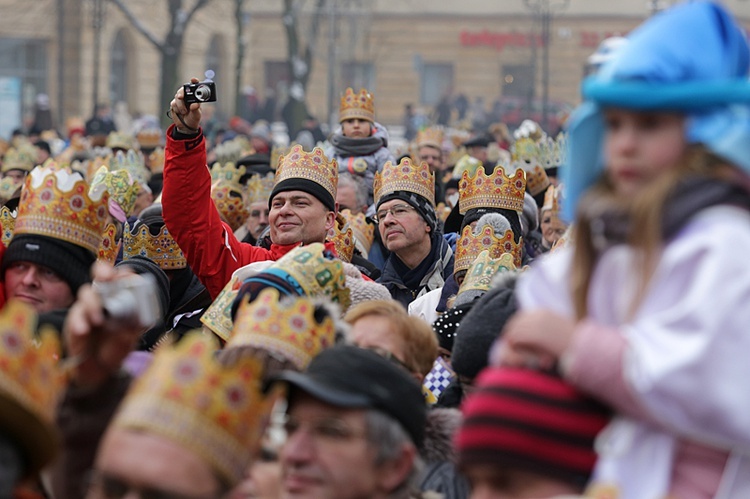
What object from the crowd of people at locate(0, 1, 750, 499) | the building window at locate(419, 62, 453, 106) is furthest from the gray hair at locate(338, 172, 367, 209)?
the building window at locate(419, 62, 453, 106)

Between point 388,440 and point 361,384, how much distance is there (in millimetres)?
158

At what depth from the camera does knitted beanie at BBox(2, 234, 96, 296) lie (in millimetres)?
5480

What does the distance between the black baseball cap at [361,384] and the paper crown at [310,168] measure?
4332 millimetres

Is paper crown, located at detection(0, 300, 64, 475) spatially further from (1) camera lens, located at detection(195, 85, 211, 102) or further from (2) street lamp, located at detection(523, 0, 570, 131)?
(2) street lamp, located at detection(523, 0, 570, 131)

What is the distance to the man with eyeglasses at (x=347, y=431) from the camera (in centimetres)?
392

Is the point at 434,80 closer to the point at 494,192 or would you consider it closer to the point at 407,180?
the point at 494,192

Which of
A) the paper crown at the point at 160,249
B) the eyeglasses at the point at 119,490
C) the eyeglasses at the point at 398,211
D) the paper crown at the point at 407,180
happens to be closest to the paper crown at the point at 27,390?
the eyeglasses at the point at 119,490

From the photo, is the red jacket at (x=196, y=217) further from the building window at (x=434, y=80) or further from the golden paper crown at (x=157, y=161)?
the building window at (x=434, y=80)

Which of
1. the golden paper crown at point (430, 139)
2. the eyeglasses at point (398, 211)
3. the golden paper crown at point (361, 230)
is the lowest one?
the golden paper crown at point (361, 230)

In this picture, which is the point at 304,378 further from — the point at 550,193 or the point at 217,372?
the point at 550,193

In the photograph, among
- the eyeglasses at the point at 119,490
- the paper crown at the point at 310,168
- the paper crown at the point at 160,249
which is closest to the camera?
the eyeglasses at the point at 119,490

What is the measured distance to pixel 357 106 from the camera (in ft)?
45.1

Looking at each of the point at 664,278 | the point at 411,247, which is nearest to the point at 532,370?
the point at 664,278

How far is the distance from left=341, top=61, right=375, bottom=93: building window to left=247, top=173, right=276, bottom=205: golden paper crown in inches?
1718
